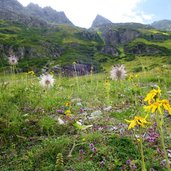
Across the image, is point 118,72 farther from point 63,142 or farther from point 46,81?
point 63,142

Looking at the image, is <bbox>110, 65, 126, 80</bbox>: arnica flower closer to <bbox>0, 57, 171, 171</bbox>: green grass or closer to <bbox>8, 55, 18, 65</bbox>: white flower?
<bbox>0, 57, 171, 171</bbox>: green grass

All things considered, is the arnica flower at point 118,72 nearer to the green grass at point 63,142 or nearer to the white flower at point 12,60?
the green grass at point 63,142

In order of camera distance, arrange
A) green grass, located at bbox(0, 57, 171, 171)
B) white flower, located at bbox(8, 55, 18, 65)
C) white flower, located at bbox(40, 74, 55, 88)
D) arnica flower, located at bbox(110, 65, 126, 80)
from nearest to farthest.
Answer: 1. green grass, located at bbox(0, 57, 171, 171)
2. white flower, located at bbox(40, 74, 55, 88)
3. arnica flower, located at bbox(110, 65, 126, 80)
4. white flower, located at bbox(8, 55, 18, 65)


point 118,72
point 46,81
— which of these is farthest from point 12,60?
point 118,72

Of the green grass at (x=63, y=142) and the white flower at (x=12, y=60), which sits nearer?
the green grass at (x=63, y=142)

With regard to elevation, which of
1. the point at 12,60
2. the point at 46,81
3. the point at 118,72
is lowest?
the point at 46,81

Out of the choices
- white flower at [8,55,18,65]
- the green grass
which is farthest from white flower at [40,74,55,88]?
the green grass

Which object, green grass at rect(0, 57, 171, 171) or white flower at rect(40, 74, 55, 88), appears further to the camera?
white flower at rect(40, 74, 55, 88)

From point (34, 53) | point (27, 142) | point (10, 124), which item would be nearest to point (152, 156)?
point (27, 142)

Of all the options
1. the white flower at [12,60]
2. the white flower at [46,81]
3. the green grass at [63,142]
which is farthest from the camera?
the white flower at [12,60]

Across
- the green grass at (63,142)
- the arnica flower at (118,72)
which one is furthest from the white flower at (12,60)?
the arnica flower at (118,72)

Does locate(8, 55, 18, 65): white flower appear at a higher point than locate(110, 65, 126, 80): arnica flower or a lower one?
higher

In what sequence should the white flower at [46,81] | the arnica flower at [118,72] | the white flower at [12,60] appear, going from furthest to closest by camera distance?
the white flower at [12,60] → the arnica flower at [118,72] → the white flower at [46,81]

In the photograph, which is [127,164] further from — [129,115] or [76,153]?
[129,115]
